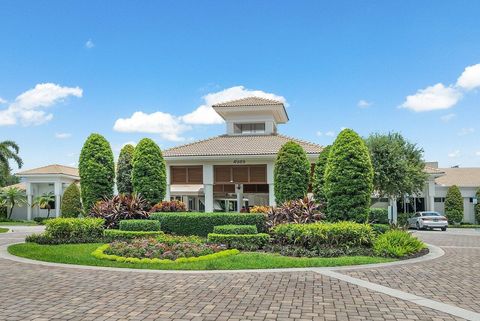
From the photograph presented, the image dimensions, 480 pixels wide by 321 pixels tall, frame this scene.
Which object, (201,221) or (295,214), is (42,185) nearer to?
(201,221)

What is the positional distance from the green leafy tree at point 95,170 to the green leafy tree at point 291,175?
944cm

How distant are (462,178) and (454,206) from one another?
280 inches

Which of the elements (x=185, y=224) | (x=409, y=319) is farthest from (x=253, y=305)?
(x=185, y=224)

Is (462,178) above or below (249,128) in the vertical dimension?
below

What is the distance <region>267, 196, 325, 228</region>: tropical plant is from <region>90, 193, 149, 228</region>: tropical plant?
261 inches

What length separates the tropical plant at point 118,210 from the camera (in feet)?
69.9

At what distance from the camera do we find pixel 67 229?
1959 cm

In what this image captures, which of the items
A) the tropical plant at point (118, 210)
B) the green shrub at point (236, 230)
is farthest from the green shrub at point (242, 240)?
the tropical plant at point (118, 210)

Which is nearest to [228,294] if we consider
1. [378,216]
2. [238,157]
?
[378,216]

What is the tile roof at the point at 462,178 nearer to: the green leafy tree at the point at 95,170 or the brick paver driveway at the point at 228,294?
the green leafy tree at the point at 95,170

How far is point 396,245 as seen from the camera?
1510 centimetres

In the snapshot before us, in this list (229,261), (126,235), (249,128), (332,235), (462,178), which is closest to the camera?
(229,261)

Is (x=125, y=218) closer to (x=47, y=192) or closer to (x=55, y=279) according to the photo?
(x=55, y=279)

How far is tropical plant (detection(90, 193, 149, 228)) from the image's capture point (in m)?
21.3
